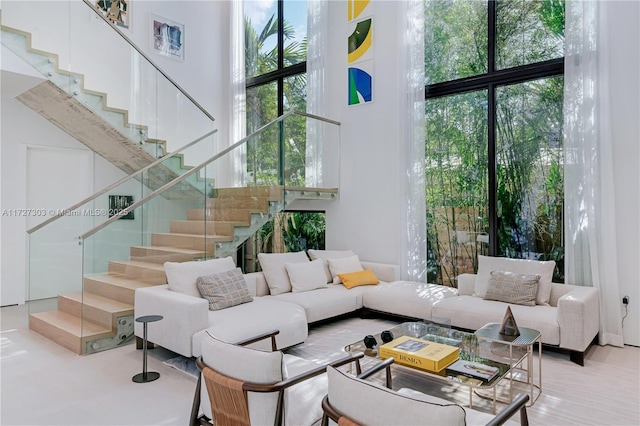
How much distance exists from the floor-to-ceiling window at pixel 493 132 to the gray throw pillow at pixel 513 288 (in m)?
0.80

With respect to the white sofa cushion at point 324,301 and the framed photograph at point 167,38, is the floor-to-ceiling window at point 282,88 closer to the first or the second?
the framed photograph at point 167,38

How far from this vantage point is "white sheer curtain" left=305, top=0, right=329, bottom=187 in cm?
650

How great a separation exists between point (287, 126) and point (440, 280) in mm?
3004

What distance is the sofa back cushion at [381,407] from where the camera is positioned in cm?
125

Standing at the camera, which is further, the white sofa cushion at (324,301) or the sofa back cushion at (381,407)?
the white sofa cushion at (324,301)

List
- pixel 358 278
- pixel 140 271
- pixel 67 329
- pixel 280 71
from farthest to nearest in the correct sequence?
pixel 280 71
pixel 358 278
pixel 140 271
pixel 67 329

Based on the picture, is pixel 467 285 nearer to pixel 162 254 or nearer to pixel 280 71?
pixel 162 254

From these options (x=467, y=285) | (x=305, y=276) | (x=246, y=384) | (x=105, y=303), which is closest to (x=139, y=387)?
(x=105, y=303)

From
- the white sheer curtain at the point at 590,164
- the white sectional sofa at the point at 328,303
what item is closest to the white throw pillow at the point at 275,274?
the white sectional sofa at the point at 328,303

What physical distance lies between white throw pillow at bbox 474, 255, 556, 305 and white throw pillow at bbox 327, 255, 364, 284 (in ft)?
5.28

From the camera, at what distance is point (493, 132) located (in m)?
5.29

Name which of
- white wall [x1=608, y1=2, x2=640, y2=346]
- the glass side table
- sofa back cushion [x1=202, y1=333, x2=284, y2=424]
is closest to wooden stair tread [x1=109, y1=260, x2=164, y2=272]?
sofa back cushion [x1=202, y1=333, x2=284, y2=424]

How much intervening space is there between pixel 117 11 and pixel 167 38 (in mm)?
899

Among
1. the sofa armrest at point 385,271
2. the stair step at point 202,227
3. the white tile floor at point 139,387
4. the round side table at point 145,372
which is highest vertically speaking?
the stair step at point 202,227
